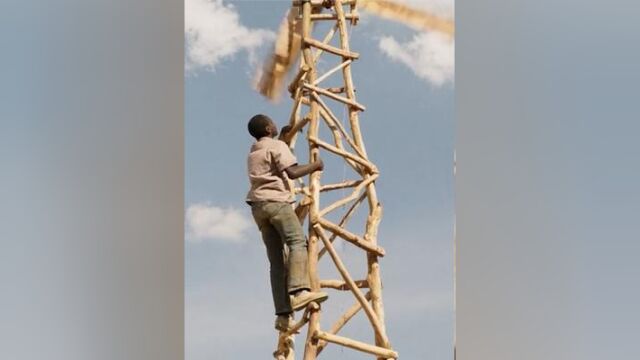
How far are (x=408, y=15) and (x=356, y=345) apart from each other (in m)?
1.99

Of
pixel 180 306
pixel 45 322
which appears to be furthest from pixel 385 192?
pixel 45 322

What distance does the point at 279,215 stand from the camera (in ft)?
21.0

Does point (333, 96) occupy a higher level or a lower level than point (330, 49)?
lower

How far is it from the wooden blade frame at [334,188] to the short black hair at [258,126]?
0.25 metres

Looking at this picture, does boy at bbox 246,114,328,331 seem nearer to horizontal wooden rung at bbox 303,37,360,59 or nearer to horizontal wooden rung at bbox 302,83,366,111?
horizontal wooden rung at bbox 302,83,366,111

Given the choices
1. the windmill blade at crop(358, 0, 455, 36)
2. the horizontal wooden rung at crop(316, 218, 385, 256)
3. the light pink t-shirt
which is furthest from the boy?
the windmill blade at crop(358, 0, 455, 36)

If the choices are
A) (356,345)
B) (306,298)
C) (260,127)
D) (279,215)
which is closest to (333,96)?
(260,127)

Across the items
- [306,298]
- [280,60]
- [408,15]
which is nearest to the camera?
[306,298]

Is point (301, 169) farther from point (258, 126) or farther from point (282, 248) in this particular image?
point (282, 248)

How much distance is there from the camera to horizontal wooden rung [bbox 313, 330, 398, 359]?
641 centimetres

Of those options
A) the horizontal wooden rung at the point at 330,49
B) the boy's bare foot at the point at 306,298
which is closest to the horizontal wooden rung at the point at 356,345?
the boy's bare foot at the point at 306,298

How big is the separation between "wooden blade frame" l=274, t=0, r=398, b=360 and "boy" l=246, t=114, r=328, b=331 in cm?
9

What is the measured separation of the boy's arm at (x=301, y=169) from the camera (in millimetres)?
6375

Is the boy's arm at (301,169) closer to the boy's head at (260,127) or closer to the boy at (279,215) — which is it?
the boy at (279,215)
